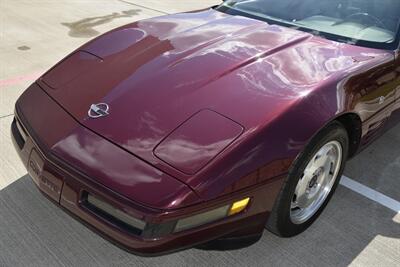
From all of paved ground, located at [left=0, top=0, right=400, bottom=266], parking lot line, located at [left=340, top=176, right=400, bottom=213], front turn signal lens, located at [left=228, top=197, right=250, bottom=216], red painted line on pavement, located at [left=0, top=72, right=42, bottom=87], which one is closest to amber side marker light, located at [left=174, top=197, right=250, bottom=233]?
front turn signal lens, located at [left=228, top=197, right=250, bottom=216]

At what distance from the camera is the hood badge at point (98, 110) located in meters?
2.22

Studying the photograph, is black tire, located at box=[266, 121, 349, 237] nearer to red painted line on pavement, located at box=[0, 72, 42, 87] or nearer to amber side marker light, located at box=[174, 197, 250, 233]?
amber side marker light, located at box=[174, 197, 250, 233]

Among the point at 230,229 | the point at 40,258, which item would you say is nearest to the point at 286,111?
the point at 230,229

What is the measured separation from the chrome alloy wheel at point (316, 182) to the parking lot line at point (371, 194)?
1.41 ft

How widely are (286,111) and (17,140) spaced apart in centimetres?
152

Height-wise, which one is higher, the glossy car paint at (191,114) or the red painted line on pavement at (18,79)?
the glossy car paint at (191,114)

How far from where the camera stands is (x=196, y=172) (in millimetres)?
1882

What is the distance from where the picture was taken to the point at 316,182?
2.60 meters

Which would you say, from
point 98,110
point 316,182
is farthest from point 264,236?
point 98,110

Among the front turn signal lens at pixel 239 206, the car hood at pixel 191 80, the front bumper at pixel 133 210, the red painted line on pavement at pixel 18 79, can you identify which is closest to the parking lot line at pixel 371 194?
the car hood at pixel 191 80

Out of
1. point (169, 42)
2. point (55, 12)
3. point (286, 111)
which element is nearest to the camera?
point (286, 111)

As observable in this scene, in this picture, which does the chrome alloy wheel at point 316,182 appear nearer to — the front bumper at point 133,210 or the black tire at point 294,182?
the black tire at point 294,182

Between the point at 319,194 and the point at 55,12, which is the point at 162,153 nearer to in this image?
the point at 319,194

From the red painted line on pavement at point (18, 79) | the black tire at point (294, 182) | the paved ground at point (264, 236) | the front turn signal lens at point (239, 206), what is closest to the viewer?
the front turn signal lens at point (239, 206)
